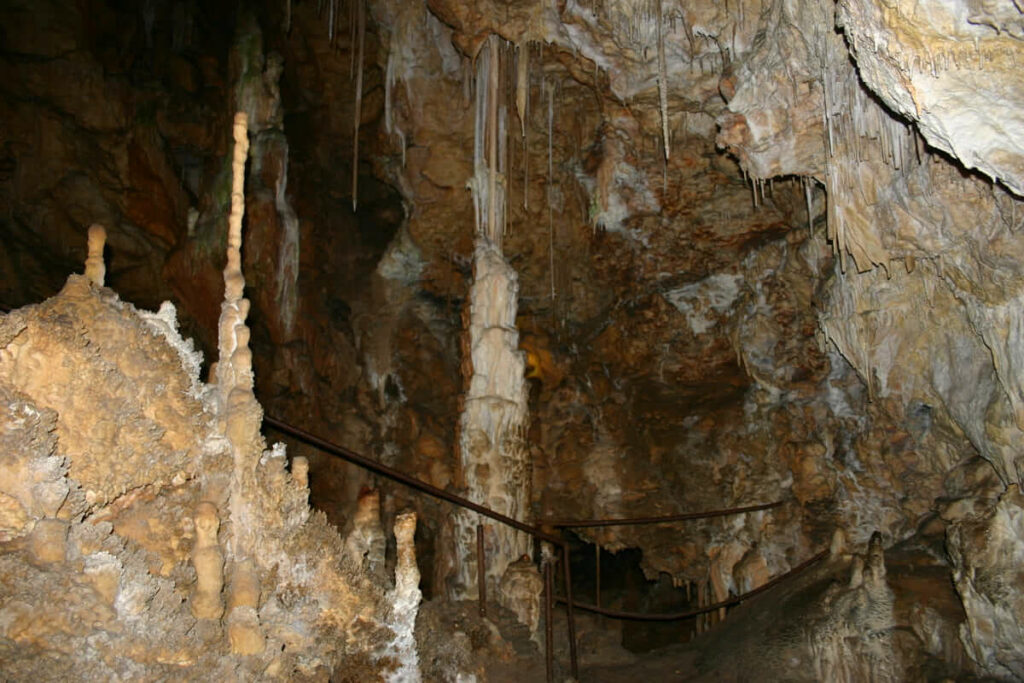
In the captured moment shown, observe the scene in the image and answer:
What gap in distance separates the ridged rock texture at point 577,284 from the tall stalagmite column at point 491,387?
47mm

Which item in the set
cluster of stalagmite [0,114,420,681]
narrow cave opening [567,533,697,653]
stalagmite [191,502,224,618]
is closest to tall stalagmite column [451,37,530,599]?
narrow cave opening [567,533,697,653]

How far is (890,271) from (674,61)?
119 inches

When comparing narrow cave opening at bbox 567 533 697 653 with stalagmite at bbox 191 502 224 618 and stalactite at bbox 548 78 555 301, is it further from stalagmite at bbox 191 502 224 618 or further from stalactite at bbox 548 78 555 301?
stalagmite at bbox 191 502 224 618

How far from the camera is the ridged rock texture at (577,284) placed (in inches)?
182

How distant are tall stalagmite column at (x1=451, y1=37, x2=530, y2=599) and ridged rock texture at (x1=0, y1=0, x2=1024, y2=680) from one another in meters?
0.05

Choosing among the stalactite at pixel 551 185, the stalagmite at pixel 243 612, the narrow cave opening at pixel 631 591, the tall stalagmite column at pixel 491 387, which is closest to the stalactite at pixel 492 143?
the tall stalagmite column at pixel 491 387

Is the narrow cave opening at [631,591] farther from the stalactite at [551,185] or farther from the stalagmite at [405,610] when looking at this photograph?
the stalagmite at [405,610]

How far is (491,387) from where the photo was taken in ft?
34.0

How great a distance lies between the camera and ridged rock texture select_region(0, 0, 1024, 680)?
462 centimetres

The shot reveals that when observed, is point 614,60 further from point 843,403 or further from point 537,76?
point 843,403

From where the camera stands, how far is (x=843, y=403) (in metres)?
10.8

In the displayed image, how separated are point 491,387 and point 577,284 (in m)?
3.07

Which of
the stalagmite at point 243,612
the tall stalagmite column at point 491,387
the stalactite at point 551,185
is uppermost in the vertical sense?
the stalactite at point 551,185

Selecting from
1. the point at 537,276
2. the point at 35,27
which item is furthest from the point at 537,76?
the point at 35,27
